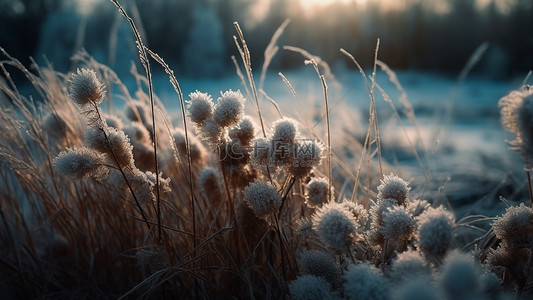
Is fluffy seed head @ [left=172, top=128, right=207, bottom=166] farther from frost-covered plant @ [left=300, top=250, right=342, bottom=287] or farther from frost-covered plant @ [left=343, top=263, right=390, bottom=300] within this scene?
frost-covered plant @ [left=343, top=263, right=390, bottom=300]

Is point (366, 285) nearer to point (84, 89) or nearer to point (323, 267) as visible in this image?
point (323, 267)

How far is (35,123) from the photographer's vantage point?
1.07m

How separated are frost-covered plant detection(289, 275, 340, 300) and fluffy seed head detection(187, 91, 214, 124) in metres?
0.32

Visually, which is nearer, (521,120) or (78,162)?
(521,120)

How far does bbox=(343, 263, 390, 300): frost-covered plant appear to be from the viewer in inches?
22.0

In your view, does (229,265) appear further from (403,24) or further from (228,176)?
(403,24)

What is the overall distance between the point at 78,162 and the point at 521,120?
67 cm

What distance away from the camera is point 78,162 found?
0.75m

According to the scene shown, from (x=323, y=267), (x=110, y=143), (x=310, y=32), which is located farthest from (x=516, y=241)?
(x=310, y=32)

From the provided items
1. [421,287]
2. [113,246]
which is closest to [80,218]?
[113,246]

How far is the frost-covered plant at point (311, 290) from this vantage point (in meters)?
0.65

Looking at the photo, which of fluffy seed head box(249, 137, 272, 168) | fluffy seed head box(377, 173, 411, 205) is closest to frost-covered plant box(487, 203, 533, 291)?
fluffy seed head box(377, 173, 411, 205)

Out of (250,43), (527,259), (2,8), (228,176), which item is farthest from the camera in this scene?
(250,43)

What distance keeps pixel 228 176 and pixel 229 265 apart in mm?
190
